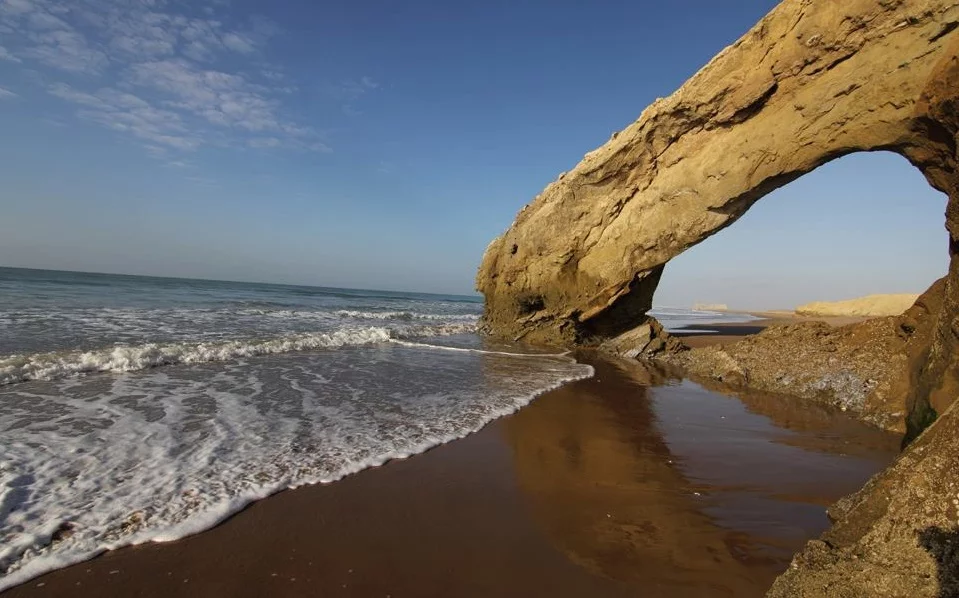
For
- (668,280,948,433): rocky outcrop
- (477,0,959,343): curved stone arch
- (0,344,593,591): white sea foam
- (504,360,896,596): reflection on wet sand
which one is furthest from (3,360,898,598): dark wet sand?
(477,0,959,343): curved stone arch

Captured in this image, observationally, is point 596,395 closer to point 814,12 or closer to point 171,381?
point 171,381

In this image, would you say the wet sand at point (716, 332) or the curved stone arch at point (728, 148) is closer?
the curved stone arch at point (728, 148)

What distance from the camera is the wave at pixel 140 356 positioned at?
688 cm

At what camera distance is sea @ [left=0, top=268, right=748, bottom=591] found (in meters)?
3.22

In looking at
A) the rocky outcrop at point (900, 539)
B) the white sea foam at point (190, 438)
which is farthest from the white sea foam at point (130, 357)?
the rocky outcrop at point (900, 539)

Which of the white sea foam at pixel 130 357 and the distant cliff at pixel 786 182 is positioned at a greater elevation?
the distant cliff at pixel 786 182

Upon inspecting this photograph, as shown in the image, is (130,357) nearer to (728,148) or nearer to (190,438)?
(190,438)

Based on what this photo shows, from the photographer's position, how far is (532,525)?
337 centimetres

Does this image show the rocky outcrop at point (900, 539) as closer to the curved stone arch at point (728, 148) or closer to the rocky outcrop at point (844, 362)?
the curved stone arch at point (728, 148)

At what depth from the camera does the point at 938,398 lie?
3.34 m

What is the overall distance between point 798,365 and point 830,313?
140ft

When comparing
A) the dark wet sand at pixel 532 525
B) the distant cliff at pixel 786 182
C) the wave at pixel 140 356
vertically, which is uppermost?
the distant cliff at pixel 786 182

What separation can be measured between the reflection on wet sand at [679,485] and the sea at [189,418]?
125 centimetres

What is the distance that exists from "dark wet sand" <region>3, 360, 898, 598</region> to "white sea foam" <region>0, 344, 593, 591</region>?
28 centimetres
